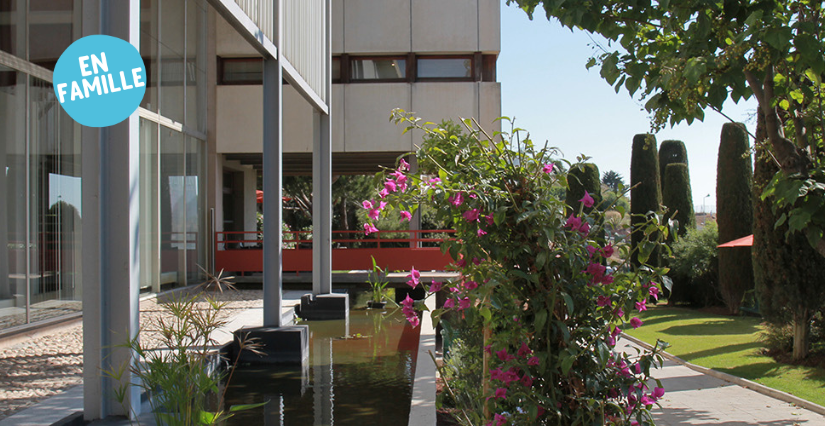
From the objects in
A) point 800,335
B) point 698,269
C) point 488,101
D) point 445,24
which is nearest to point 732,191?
point 698,269

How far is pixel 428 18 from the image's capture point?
1712 cm

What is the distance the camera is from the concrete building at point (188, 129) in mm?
4172

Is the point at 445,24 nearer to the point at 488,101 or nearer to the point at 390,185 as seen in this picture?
the point at 488,101

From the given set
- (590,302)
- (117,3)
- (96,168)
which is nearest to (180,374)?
(96,168)

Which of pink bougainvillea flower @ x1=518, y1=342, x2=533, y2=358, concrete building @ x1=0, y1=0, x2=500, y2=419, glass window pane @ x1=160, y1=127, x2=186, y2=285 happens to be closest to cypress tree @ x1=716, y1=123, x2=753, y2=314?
concrete building @ x1=0, y1=0, x2=500, y2=419

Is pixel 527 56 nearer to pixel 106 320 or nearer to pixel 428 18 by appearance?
pixel 106 320

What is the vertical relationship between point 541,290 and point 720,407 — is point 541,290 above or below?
above

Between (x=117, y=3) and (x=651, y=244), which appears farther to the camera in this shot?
(x=117, y=3)

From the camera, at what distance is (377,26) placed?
56.5ft

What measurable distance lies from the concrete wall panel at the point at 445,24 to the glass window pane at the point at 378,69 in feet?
2.33

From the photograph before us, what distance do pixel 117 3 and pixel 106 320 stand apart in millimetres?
2142

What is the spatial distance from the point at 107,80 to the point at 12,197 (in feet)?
18.3

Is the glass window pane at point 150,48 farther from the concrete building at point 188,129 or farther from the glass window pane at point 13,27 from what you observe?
the glass window pane at point 13,27

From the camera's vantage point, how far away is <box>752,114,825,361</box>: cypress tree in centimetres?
803
